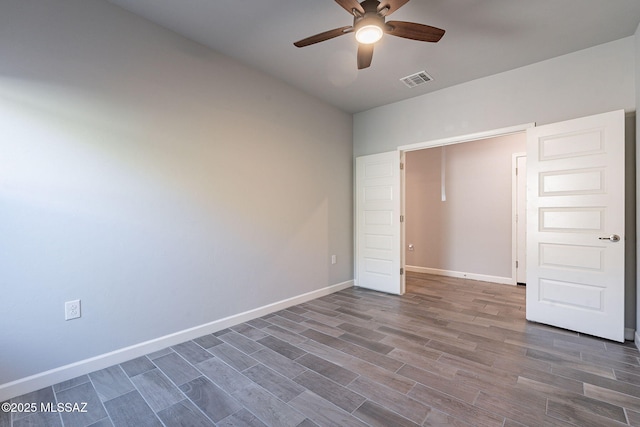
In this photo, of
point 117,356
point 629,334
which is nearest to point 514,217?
point 629,334

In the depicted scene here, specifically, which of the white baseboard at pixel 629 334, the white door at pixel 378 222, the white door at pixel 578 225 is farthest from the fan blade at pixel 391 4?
the white baseboard at pixel 629 334

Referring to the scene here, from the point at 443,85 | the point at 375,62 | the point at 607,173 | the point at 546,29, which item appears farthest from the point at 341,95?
the point at 607,173

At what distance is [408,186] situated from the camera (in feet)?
19.3

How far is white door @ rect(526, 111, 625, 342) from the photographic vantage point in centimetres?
256

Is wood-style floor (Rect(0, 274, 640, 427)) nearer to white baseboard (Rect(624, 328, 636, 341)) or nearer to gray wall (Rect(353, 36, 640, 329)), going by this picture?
white baseboard (Rect(624, 328, 636, 341))

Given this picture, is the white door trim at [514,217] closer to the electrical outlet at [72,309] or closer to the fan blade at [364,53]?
the fan blade at [364,53]

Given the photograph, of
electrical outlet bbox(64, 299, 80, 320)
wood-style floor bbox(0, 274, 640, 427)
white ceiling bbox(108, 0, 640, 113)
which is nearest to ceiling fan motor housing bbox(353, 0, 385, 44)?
white ceiling bbox(108, 0, 640, 113)

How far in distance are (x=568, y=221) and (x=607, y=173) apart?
524 mm

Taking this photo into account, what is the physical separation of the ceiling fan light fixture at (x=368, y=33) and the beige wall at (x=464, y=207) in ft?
12.2

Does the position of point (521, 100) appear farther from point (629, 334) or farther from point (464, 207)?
point (629, 334)

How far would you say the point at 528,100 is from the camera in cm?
316

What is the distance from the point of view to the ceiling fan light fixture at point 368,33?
1.97 meters

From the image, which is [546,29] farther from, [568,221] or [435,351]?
[435,351]

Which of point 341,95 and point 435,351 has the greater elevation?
point 341,95
